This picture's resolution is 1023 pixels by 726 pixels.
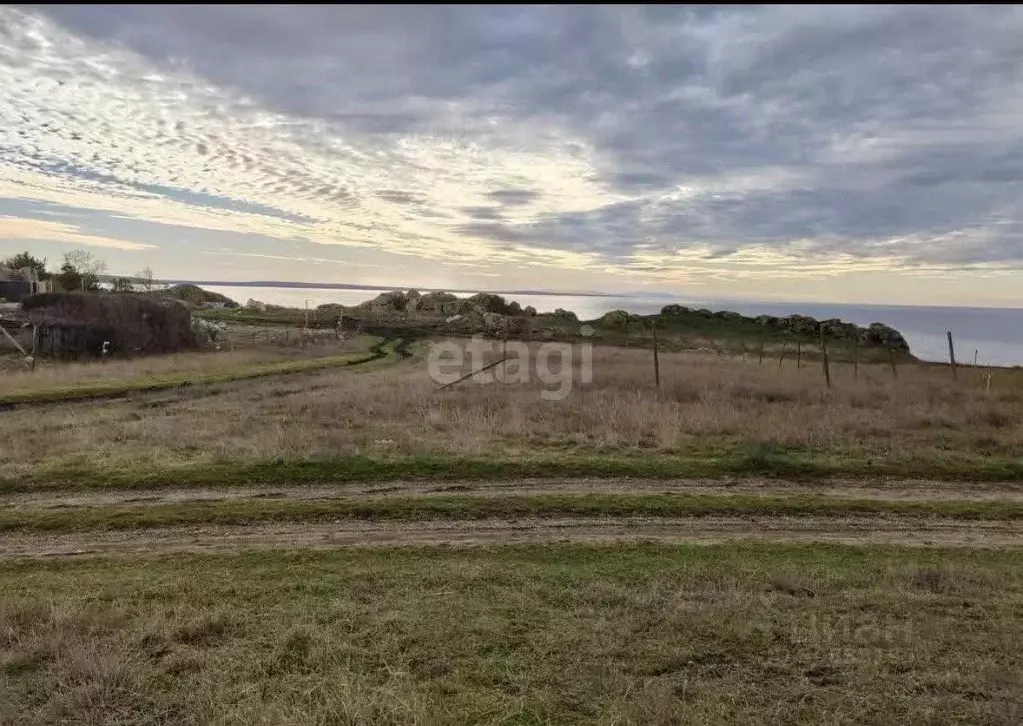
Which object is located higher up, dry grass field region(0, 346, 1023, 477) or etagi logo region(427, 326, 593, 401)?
etagi logo region(427, 326, 593, 401)

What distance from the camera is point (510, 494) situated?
37.7 ft

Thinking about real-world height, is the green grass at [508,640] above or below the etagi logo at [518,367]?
below

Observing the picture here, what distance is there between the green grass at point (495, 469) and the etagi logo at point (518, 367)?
8.58m

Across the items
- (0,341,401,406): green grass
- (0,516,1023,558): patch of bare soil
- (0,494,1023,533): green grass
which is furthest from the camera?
(0,341,401,406): green grass

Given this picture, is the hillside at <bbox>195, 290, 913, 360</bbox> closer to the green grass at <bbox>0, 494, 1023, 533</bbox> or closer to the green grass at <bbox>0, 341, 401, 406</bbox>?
the green grass at <bbox>0, 341, 401, 406</bbox>

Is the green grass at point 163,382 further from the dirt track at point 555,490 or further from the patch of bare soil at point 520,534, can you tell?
the patch of bare soil at point 520,534

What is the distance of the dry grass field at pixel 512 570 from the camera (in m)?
5.11

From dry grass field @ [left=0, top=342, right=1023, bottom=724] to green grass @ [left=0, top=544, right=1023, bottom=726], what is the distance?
28 mm

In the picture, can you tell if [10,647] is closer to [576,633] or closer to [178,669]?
[178,669]

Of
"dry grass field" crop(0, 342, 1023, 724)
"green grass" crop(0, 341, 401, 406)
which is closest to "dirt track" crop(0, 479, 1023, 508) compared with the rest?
"dry grass field" crop(0, 342, 1023, 724)

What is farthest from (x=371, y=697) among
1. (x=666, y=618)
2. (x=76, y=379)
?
(x=76, y=379)

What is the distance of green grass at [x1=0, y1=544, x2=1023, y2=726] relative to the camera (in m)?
4.91

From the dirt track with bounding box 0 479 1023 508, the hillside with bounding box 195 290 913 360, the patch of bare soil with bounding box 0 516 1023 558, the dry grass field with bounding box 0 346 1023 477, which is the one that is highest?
the hillside with bounding box 195 290 913 360

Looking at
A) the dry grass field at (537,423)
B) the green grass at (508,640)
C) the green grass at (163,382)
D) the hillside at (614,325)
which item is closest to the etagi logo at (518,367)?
the dry grass field at (537,423)
